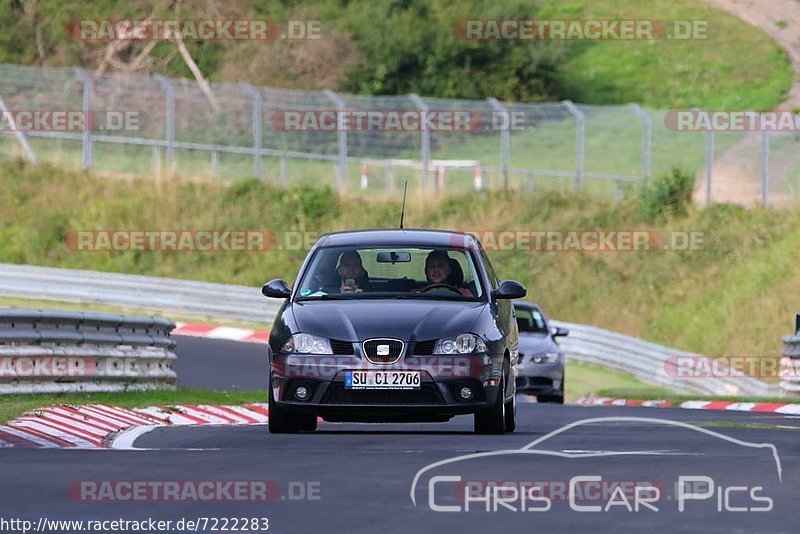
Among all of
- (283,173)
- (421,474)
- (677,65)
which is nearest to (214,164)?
(283,173)

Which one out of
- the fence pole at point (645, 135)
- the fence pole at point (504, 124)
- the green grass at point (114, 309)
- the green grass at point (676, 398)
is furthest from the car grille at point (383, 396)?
the fence pole at point (645, 135)

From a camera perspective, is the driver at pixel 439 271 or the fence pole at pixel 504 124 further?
the fence pole at pixel 504 124

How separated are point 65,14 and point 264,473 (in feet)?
207

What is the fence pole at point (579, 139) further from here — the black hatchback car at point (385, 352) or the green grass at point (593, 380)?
the black hatchback car at point (385, 352)

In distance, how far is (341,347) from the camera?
13445 mm

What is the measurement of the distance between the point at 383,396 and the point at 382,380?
0.39 feet

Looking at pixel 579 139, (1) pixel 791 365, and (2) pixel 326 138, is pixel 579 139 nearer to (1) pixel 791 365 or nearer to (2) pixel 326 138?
(2) pixel 326 138

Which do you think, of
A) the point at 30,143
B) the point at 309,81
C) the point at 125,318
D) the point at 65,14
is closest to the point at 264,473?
the point at 125,318

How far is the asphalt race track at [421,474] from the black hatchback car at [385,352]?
0.24 m

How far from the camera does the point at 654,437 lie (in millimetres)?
13836

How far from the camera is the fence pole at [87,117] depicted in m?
41.9

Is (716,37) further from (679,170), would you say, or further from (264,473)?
(264,473)

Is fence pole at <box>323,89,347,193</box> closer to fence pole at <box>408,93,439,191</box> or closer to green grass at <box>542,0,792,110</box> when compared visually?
fence pole at <box>408,93,439,191</box>

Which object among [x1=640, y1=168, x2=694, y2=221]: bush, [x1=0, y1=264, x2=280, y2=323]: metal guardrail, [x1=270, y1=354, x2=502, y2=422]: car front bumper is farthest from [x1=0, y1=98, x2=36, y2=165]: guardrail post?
[x1=270, y1=354, x2=502, y2=422]: car front bumper
